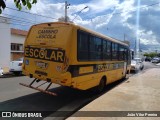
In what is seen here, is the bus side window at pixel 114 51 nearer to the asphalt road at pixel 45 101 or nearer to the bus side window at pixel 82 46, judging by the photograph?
the asphalt road at pixel 45 101

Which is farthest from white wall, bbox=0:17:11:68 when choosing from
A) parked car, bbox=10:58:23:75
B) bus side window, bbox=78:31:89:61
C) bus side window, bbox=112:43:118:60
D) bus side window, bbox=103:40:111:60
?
bus side window, bbox=78:31:89:61

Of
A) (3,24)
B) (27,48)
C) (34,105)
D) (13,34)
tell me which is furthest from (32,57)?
(13,34)

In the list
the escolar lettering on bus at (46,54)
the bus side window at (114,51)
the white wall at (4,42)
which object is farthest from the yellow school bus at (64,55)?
the white wall at (4,42)

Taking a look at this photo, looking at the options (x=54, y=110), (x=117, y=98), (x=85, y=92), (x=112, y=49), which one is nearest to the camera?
(x=54, y=110)

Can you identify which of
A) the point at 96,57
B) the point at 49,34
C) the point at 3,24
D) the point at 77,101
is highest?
the point at 3,24

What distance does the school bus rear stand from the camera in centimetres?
849

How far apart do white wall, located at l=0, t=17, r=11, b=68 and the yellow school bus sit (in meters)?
15.4

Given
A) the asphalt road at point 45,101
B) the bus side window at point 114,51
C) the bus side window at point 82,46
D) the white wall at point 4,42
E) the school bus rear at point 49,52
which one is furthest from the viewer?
the white wall at point 4,42

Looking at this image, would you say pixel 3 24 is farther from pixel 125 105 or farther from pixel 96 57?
pixel 125 105

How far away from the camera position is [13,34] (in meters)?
30.2

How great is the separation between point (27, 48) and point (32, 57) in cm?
55

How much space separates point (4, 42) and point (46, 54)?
16.8m

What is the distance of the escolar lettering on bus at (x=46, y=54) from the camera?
8.62 m

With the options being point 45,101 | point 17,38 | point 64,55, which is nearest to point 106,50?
point 64,55
